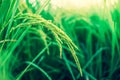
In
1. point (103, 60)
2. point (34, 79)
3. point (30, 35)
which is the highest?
point (30, 35)

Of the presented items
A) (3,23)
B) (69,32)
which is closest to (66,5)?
(69,32)

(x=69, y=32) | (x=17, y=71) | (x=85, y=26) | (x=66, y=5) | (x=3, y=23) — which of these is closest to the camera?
(x=3, y=23)

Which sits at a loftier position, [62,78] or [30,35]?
[30,35]

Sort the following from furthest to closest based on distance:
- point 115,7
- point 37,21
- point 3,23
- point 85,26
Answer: point 115,7 → point 85,26 → point 3,23 → point 37,21

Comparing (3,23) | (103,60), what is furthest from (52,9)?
(3,23)

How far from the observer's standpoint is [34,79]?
5.26 feet

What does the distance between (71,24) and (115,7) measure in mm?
313

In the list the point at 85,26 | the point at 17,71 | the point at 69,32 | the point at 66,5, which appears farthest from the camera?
the point at 66,5

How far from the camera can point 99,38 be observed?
5.84ft

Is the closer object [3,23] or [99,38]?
[3,23]

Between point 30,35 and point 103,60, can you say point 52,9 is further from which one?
point 103,60

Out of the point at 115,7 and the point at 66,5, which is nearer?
the point at 115,7

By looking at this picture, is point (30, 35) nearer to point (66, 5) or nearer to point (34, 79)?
point (34, 79)

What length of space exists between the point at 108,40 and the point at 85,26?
149 mm
